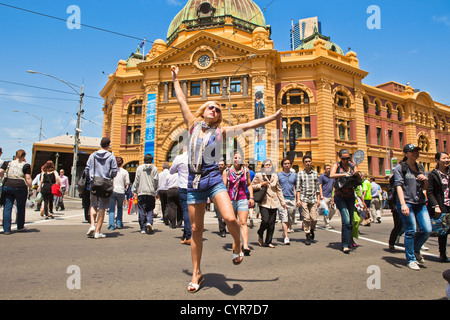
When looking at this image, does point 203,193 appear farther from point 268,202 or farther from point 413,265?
point 413,265

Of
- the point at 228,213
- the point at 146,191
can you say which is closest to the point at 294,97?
the point at 146,191

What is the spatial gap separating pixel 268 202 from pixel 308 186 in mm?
1299

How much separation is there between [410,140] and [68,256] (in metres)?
40.7

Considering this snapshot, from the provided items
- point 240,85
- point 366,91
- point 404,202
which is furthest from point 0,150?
point 366,91

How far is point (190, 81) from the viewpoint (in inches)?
1163

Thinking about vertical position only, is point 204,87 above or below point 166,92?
above

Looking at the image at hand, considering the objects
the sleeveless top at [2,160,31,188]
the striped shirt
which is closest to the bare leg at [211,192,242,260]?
the striped shirt

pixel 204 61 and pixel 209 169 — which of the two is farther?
pixel 204 61

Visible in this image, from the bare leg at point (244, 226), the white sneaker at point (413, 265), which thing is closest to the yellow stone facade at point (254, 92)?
the bare leg at point (244, 226)

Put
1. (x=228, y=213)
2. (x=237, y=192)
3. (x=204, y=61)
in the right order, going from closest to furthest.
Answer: (x=228, y=213)
(x=237, y=192)
(x=204, y=61)

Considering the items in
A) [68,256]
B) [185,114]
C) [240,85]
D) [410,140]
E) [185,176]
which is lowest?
[68,256]

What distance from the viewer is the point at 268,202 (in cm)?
623

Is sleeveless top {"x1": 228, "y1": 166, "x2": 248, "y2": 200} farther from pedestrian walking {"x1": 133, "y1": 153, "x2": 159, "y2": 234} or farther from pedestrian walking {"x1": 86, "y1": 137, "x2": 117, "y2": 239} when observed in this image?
pedestrian walking {"x1": 86, "y1": 137, "x2": 117, "y2": 239}
